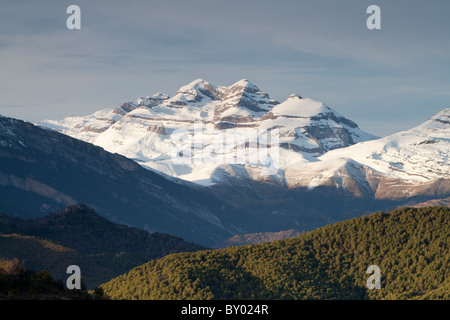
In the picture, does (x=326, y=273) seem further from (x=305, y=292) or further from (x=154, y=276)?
(x=154, y=276)

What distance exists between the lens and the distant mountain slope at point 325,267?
126 m

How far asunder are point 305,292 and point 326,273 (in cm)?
948

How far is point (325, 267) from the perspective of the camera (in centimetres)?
13775

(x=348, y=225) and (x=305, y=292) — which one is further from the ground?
(x=348, y=225)

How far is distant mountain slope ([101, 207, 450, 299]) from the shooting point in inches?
4968

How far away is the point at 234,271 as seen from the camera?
13388 cm

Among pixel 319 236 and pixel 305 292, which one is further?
pixel 319 236
